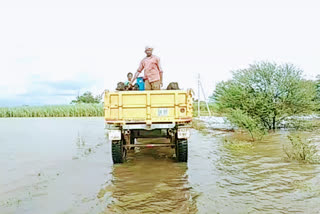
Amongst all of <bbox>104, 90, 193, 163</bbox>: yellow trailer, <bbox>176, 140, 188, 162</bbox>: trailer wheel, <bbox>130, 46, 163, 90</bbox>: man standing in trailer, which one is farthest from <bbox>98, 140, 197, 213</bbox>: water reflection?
<bbox>130, 46, 163, 90</bbox>: man standing in trailer

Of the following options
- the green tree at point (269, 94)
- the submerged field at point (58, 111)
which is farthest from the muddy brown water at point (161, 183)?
the submerged field at point (58, 111)

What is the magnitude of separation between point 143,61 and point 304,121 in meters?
10.3

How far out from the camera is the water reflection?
488cm

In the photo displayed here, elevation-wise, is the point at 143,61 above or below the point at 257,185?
above

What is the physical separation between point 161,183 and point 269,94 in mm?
10843

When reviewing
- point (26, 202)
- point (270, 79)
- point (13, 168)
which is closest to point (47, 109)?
point (270, 79)

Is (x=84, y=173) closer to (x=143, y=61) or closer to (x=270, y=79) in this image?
(x=143, y=61)

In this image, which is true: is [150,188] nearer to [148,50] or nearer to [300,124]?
[148,50]

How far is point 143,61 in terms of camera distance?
9344 mm

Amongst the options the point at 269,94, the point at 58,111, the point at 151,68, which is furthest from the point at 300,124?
the point at 58,111

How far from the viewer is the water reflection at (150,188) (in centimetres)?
488

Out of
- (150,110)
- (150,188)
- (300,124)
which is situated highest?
(150,110)

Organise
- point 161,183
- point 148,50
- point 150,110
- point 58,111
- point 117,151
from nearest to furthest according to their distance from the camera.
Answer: point 161,183 < point 150,110 < point 117,151 < point 148,50 < point 58,111

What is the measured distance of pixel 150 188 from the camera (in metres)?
5.96
